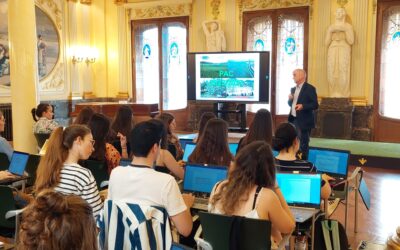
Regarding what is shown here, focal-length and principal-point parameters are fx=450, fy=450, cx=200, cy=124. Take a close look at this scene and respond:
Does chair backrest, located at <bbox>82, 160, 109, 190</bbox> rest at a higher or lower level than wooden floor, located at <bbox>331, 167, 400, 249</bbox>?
higher

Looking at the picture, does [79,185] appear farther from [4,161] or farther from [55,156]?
[4,161]

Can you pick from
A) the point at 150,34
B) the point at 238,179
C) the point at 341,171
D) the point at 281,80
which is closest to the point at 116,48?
the point at 150,34

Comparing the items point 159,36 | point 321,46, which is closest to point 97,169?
point 321,46

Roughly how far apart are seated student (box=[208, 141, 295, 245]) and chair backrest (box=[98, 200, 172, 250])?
39cm

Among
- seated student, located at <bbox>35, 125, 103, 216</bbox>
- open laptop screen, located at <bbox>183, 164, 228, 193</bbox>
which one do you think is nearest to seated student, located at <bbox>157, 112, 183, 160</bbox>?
open laptop screen, located at <bbox>183, 164, 228, 193</bbox>

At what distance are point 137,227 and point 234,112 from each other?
745cm

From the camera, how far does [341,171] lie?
13.2ft

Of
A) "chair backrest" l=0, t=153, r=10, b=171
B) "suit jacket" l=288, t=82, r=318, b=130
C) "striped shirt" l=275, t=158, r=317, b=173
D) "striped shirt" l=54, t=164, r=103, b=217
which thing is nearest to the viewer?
"striped shirt" l=54, t=164, r=103, b=217

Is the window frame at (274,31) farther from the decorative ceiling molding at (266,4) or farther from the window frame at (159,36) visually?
the window frame at (159,36)

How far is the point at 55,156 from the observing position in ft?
9.62

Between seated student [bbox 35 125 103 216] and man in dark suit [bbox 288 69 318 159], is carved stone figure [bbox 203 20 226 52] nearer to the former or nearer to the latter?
man in dark suit [bbox 288 69 318 159]

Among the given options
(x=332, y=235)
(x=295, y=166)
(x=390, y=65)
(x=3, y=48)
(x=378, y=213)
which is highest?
(x=3, y=48)

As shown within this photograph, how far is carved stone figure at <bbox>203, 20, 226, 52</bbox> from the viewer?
10570 millimetres

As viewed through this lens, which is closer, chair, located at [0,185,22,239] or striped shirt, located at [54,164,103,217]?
striped shirt, located at [54,164,103,217]
